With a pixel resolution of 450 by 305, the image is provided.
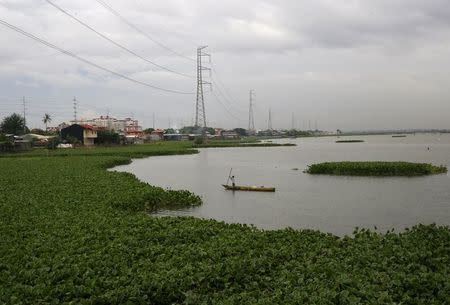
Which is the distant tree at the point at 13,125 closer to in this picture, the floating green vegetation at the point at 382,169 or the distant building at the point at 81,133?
the distant building at the point at 81,133

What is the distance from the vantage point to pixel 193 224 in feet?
56.1

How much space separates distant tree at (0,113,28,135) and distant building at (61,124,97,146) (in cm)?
1230

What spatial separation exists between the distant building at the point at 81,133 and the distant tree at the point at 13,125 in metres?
12.3

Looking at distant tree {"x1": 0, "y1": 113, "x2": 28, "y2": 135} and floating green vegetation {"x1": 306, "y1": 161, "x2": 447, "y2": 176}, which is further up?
distant tree {"x1": 0, "y1": 113, "x2": 28, "y2": 135}

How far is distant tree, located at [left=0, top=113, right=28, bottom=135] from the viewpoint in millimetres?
100375

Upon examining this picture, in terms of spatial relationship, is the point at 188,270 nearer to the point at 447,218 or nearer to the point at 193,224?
the point at 193,224

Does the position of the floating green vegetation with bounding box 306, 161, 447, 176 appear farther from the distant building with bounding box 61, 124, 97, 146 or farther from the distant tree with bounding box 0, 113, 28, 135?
the distant tree with bounding box 0, 113, 28, 135

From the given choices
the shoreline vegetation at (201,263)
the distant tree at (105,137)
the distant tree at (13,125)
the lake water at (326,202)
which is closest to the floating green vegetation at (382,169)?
the lake water at (326,202)

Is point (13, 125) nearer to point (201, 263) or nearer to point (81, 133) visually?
point (81, 133)

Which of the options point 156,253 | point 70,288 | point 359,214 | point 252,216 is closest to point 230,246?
point 156,253

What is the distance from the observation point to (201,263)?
11680 mm

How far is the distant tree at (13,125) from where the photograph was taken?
329ft

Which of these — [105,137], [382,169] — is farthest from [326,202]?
[105,137]

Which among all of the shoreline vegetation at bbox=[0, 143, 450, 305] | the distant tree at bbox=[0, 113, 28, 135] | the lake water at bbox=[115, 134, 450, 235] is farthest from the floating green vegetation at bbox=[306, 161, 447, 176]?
the distant tree at bbox=[0, 113, 28, 135]
